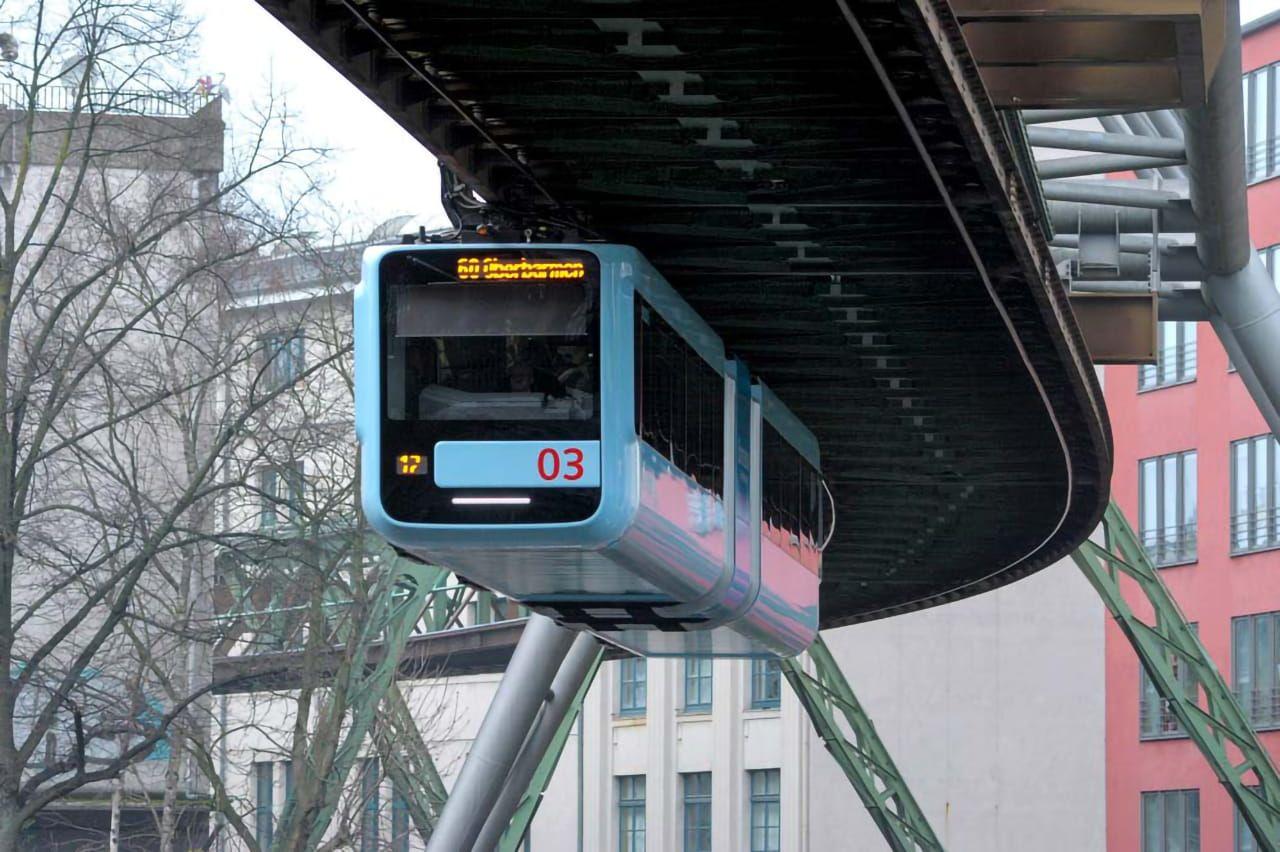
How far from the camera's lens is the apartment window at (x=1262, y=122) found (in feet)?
206

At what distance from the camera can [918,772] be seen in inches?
2625

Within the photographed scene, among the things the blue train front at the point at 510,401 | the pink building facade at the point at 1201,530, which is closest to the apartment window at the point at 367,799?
the blue train front at the point at 510,401

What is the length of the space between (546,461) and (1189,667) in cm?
2460

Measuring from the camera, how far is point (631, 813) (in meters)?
70.2

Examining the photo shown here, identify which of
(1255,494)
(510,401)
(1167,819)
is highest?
(1255,494)

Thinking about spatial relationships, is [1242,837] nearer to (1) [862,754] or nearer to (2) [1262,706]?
(2) [1262,706]

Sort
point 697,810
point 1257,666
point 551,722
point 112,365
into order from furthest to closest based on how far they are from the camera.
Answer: point 697,810, point 1257,666, point 551,722, point 112,365

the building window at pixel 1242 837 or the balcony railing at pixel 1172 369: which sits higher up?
the balcony railing at pixel 1172 369

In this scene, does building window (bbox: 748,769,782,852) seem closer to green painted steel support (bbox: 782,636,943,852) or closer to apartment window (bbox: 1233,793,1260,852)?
apartment window (bbox: 1233,793,1260,852)

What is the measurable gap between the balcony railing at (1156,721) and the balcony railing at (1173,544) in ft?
11.1

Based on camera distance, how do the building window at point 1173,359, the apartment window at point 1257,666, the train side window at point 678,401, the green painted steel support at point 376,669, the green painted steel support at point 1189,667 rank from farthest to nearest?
the building window at point 1173,359 → the apartment window at point 1257,666 → the green painted steel support at point 1189,667 → the green painted steel support at point 376,669 → the train side window at point 678,401

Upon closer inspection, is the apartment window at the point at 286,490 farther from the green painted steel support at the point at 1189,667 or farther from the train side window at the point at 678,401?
the green painted steel support at the point at 1189,667

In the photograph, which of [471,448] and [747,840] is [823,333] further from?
[747,840]

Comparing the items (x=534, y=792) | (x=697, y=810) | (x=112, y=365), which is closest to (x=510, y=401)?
(x=112, y=365)
